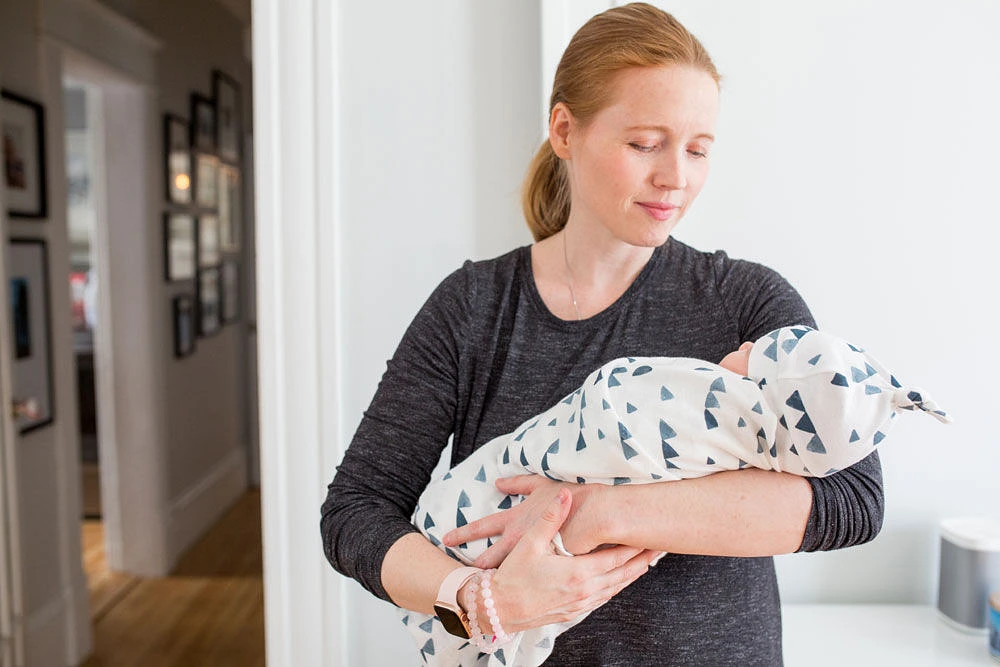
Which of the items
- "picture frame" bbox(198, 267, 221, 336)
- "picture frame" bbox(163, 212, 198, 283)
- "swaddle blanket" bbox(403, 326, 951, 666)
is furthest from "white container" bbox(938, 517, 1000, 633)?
"picture frame" bbox(198, 267, 221, 336)

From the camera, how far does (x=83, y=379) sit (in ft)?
16.3

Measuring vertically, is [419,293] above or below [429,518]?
above

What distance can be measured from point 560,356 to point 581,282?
4.6 inches

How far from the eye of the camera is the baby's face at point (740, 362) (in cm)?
93

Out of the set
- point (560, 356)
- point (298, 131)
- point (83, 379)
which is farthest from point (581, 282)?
point (83, 379)

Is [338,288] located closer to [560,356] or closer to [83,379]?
[560,356]

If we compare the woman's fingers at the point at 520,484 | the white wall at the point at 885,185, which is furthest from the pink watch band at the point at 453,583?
the white wall at the point at 885,185

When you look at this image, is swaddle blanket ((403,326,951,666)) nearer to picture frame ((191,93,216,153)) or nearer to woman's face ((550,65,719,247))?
woman's face ((550,65,719,247))

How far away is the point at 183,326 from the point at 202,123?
1132 millimetres

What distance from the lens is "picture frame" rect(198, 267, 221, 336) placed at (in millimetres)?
4500

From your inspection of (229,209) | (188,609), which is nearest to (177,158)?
(229,209)

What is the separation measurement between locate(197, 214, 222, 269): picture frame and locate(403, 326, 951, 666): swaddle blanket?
3.84m

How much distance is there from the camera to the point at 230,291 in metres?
5.13

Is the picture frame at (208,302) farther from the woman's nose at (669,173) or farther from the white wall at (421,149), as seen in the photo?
the woman's nose at (669,173)
